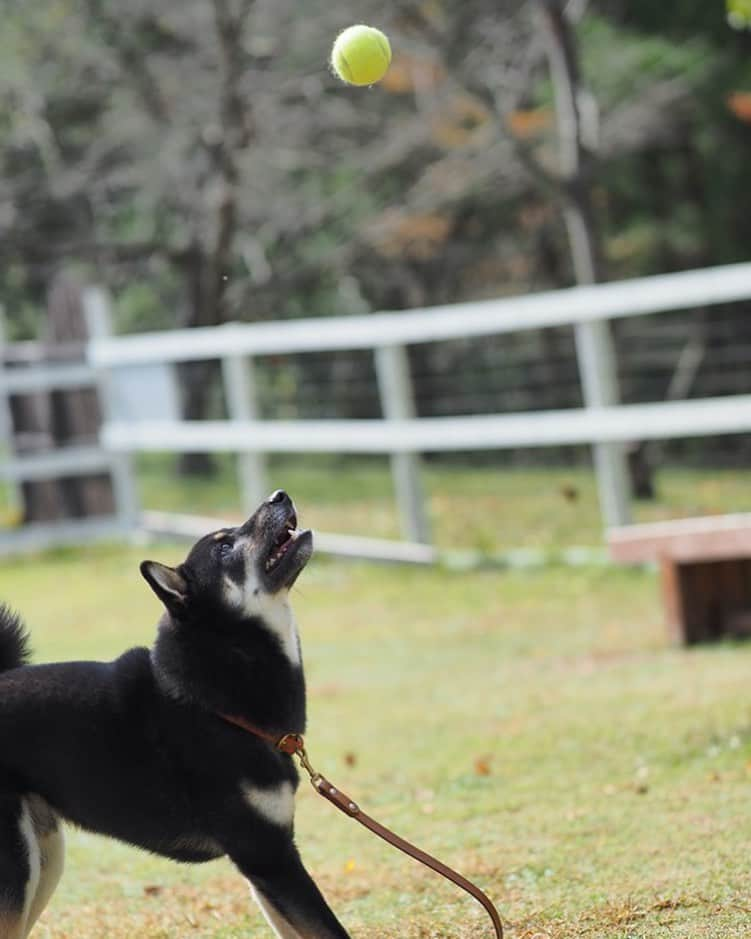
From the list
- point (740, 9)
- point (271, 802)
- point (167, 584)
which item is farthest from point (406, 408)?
point (271, 802)

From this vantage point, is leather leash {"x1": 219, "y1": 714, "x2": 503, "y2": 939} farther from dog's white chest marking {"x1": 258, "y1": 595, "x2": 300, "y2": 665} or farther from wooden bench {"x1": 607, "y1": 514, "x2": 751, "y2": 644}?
wooden bench {"x1": 607, "y1": 514, "x2": 751, "y2": 644}

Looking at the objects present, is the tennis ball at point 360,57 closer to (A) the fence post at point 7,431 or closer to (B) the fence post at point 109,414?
(B) the fence post at point 109,414

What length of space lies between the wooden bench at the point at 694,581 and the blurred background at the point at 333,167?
5.97 metres

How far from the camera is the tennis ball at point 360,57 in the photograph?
547 cm

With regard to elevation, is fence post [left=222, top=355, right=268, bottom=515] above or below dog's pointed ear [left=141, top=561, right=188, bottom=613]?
above

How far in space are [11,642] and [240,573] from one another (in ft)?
2.23

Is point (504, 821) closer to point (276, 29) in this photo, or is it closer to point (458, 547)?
point (458, 547)

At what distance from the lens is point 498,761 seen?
21.8ft

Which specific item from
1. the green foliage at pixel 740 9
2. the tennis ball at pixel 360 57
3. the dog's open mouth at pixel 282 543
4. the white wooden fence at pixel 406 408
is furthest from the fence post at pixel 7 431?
the dog's open mouth at pixel 282 543

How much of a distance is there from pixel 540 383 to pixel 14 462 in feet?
16.8

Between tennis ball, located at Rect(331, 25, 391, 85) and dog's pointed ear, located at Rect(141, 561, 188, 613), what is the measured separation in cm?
208

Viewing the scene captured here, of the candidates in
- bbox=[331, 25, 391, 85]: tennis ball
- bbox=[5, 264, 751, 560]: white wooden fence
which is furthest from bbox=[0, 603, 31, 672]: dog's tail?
bbox=[5, 264, 751, 560]: white wooden fence

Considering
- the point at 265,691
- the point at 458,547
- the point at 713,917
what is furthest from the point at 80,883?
the point at 458,547

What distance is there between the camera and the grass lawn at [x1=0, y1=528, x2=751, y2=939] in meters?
4.78
